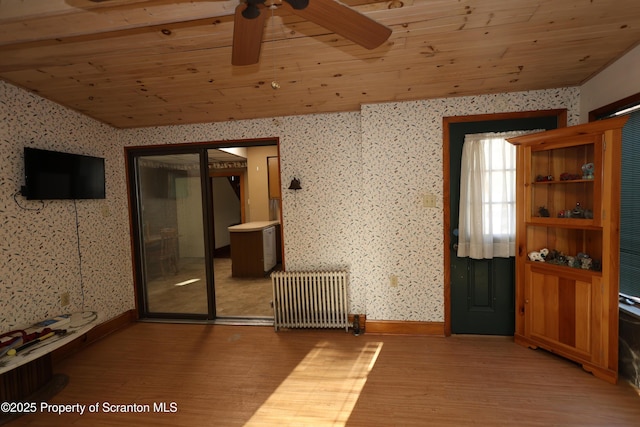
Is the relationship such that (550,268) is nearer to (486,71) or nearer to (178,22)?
(486,71)

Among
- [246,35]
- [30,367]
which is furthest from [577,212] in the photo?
[30,367]

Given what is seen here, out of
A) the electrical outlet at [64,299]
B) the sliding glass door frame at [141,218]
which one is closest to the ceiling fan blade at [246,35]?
the sliding glass door frame at [141,218]

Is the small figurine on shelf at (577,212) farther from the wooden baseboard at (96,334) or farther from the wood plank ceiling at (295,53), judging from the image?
the wooden baseboard at (96,334)

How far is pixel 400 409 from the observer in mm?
1930

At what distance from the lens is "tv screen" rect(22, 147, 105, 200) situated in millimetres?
2430

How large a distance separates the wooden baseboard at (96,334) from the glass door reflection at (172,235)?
0.73ft

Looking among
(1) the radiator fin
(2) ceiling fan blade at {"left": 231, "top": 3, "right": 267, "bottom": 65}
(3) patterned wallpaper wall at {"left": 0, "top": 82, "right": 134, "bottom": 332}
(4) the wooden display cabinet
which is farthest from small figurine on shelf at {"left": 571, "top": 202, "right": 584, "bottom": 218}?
(3) patterned wallpaper wall at {"left": 0, "top": 82, "right": 134, "bottom": 332}

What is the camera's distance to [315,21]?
1.25 metres

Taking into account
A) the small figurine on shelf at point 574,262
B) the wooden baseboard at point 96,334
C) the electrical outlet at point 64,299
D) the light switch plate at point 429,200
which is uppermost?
the light switch plate at point 429,200

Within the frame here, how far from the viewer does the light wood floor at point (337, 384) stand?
188 cm

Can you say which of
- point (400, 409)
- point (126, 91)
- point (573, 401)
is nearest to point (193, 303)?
point (126, 91)

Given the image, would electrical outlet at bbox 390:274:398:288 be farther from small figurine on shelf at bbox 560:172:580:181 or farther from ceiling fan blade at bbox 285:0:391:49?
ceiling fan blade at bbox 285:0:391:49

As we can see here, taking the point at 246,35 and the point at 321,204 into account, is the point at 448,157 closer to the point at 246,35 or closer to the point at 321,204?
the point at 321,204

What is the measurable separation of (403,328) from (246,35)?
2862mm
